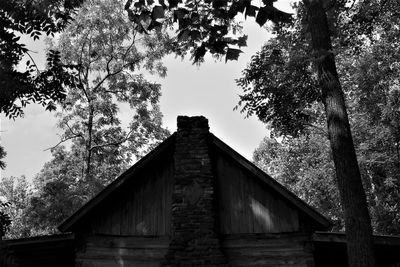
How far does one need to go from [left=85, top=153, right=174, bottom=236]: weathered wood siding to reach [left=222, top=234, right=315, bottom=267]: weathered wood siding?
1737 mm

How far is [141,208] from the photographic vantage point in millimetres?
10938

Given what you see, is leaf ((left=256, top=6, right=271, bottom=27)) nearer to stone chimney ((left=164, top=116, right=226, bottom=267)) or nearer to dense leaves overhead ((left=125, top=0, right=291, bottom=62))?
dense leaves overhead ((left=125, top=0, right=291, bottom=62))

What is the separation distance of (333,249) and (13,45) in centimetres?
949

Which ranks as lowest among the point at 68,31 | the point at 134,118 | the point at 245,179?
the point at 245,179

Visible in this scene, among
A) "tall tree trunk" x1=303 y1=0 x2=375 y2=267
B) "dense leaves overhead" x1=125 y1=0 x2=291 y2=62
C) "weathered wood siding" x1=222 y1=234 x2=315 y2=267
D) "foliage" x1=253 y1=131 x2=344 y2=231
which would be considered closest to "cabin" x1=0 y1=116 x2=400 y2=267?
"weathered wood siding" x1=222 y1=234 x2=315 y2=267

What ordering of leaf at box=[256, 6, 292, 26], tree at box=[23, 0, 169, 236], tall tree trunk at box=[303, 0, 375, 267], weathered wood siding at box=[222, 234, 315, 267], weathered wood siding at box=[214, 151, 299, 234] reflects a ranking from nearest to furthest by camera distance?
leaf at box=[256, 6, 292, 26]
tall tree trunk at box=[303, 0, 375, 267]
weathered wood siding at box=[222, 234, 315, 267]
weathered wood siding at box=[214, 151, 299, 234]
tree at box=[23, 0, 169, 236]

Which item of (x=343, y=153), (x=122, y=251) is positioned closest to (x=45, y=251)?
(x=122, y=251)

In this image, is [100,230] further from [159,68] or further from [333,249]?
[159,68]

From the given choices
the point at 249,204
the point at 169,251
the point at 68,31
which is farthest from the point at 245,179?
the point at 68,31

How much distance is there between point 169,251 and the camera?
10.1 m

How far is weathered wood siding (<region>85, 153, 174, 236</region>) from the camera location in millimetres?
10797

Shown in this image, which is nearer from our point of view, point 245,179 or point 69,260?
point 245,179

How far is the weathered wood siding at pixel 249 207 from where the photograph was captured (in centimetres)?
1048

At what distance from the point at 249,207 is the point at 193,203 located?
142cm
